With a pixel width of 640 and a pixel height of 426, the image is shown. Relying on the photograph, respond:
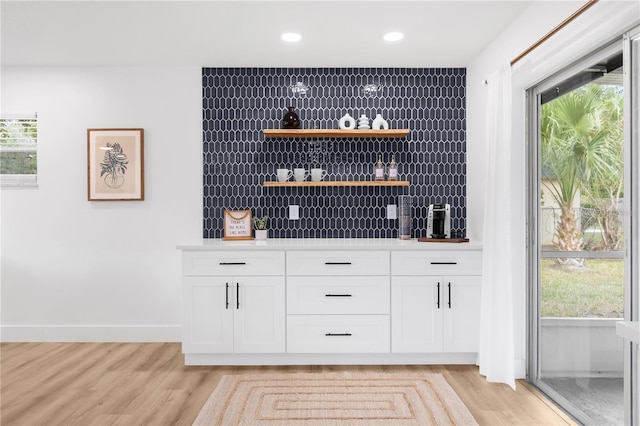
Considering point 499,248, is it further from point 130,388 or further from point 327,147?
point 130,388

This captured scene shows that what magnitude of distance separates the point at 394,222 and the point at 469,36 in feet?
5.44

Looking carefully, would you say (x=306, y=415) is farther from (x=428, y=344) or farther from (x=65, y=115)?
(x=65, y=115)

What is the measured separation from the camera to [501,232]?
125 inches

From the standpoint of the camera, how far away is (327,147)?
168 inches

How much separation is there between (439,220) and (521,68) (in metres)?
1.31

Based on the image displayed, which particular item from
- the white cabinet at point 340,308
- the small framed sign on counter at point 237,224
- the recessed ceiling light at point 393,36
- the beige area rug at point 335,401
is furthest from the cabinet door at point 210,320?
the recessed ceiling light at point 393,36

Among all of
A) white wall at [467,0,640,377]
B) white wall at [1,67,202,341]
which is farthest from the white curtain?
white wall at [1,67,202,341]

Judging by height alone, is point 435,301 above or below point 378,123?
below

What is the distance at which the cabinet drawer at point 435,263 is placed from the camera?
356 cm

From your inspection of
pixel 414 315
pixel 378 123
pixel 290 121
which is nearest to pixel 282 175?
pixel 290 121

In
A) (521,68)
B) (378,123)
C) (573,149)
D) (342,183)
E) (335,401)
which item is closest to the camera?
(573,149)

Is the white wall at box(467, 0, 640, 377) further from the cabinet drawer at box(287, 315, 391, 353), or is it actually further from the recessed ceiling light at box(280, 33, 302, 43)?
the recessed ceiling light at box(280, 33, 302, 43)

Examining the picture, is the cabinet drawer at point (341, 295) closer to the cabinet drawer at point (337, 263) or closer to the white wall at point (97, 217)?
the cabinet drawer at point (337, 263)

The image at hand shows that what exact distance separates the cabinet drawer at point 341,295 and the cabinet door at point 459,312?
1.49ft
